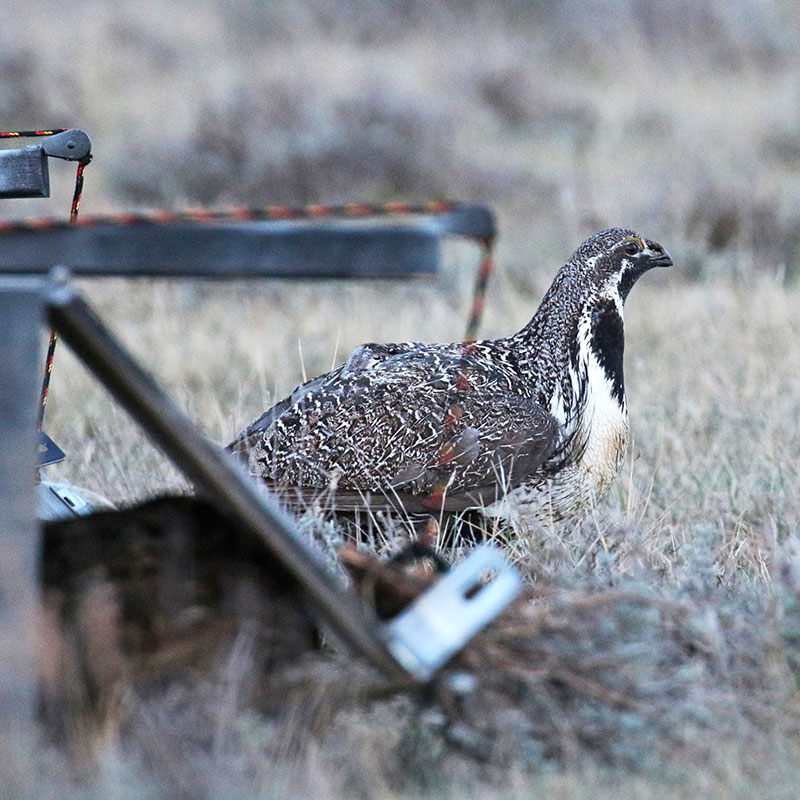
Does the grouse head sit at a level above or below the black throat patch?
above

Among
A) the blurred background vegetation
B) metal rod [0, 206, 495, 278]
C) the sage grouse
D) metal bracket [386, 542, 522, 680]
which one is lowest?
the blurred background vegetation

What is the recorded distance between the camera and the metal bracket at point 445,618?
8.67ft

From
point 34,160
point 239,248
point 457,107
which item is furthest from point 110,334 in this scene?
point 457,107

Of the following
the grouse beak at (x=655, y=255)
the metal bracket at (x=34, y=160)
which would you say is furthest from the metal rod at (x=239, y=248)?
the grouse beak at (x=655, y=255)

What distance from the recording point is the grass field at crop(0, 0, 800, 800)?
2830 millimetres

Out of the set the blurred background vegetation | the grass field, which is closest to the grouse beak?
the grass field

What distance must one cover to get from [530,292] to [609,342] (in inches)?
189

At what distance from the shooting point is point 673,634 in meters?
3.16

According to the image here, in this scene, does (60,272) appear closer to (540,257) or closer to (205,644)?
(205,644)

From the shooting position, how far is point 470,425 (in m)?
4.32

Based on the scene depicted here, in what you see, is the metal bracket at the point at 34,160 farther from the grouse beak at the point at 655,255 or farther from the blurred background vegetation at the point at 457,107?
the blurred background vegetation at the point at 457,107

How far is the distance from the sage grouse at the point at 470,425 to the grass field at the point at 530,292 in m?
0.20

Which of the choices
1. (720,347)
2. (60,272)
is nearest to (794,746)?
(60,272)

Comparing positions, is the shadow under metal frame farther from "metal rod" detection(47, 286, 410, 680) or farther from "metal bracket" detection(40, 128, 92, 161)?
"metal bracket" detection(40, 128, 92, 161)
